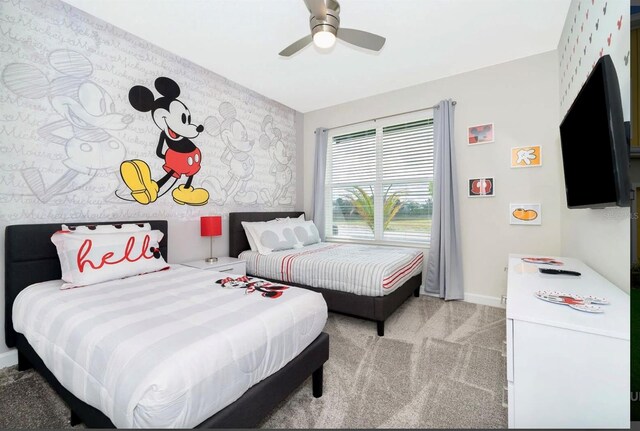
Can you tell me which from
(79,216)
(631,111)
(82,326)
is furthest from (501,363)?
(79,216)

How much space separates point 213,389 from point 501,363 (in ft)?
6.56

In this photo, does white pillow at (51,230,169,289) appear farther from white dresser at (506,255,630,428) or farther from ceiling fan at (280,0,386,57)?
white dresser at (506,255,630,428)

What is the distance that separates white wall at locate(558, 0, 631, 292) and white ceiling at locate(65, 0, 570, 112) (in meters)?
0.40

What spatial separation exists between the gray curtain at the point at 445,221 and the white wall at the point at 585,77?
39.4 inches

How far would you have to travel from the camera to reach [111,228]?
86.5 inches

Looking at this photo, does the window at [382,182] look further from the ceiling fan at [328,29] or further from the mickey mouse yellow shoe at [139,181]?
the mickey mouse yellow shoe at [139,181]

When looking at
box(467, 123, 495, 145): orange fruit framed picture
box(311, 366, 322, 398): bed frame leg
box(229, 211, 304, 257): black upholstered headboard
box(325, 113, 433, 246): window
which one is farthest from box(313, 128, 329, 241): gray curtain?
box(311, 366, 322, 398): bed frame leg

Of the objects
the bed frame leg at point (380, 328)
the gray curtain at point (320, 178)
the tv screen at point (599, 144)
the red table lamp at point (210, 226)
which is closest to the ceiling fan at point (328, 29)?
the tv screen at point (599, 144)

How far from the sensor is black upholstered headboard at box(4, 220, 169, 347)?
187 centimetres

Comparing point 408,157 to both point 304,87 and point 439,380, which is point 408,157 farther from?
point 439,380

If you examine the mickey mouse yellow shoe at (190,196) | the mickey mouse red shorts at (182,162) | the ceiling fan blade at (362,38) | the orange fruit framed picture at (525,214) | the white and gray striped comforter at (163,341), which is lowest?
the white and gray striped comforter at (163,341)

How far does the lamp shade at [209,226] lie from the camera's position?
9.89 ft

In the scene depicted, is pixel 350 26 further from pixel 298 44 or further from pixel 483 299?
pixel 483 299

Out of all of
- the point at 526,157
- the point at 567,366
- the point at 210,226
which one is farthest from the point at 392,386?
the point at 526,157
